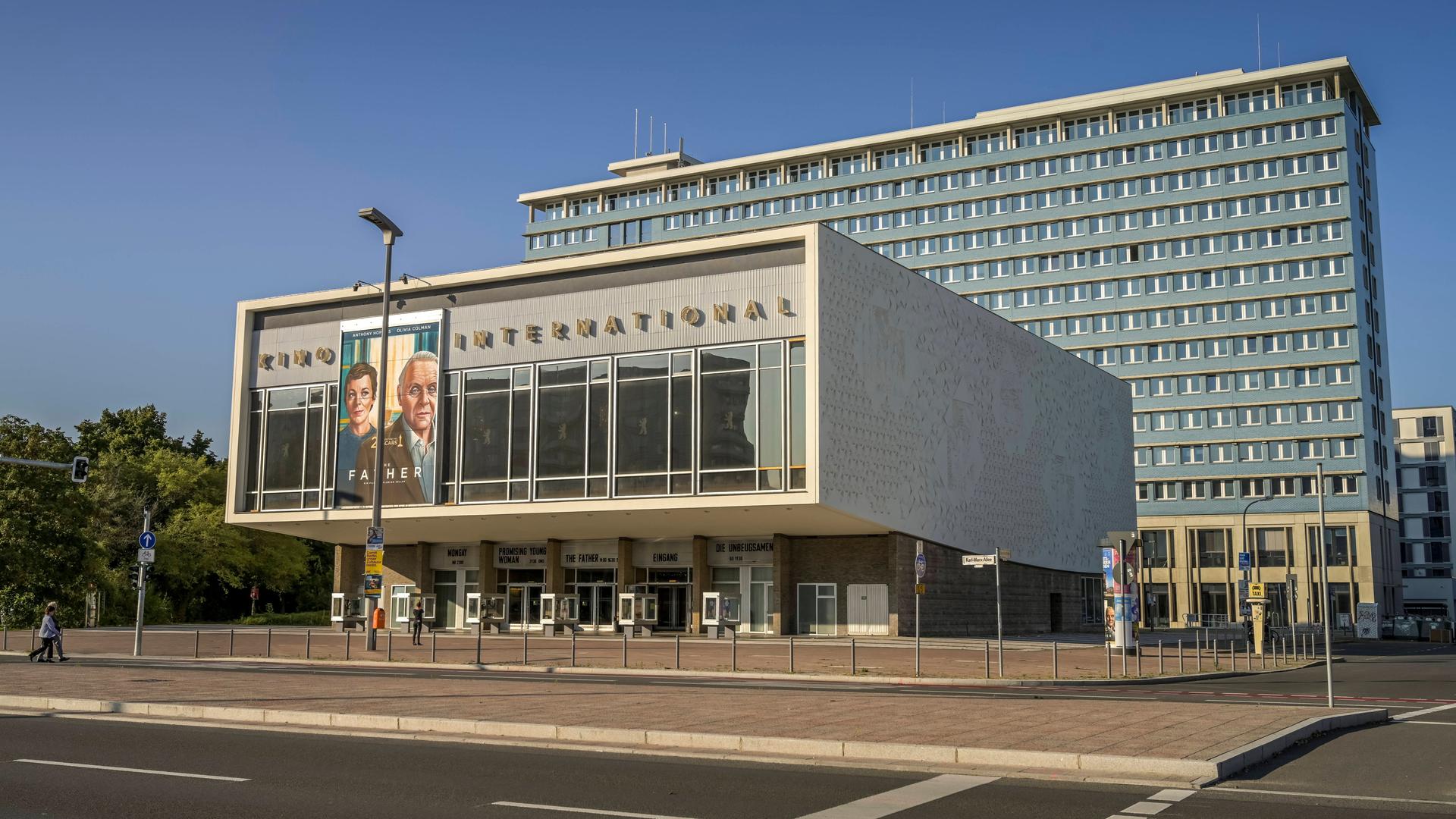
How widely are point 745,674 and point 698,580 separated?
73.4 ft

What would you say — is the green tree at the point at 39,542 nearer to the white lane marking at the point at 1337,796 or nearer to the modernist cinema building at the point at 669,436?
the modernist cinema building at the point at 669,436

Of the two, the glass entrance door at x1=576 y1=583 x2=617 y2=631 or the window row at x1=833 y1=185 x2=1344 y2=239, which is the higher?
the window row at x1=833 y1=185 x2=1344 y2=239

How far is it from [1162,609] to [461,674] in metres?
80.4

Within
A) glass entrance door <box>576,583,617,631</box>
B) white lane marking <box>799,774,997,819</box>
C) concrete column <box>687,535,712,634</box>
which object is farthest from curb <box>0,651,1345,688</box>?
glass entrance door <box>576,583,617,631</box>

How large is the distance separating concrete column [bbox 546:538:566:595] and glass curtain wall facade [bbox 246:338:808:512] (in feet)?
14.9

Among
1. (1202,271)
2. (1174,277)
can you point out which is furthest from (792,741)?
(1174,277)

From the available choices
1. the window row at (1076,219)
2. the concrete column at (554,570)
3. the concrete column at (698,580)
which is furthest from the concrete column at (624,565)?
the window row at (1076,219)

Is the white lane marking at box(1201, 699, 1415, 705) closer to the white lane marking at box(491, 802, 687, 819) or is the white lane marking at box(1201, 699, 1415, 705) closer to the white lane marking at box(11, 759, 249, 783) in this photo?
the white lane marking at box(491, 802, 687, 819)

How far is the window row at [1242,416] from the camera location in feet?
293

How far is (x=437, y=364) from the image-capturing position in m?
51.7

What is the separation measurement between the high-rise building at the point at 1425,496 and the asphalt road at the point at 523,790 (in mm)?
131004

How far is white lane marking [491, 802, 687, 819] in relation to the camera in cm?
913

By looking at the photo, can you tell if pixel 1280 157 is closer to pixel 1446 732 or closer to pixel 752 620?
pixel 752 620

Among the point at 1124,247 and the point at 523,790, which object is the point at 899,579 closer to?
the point at 523,790
